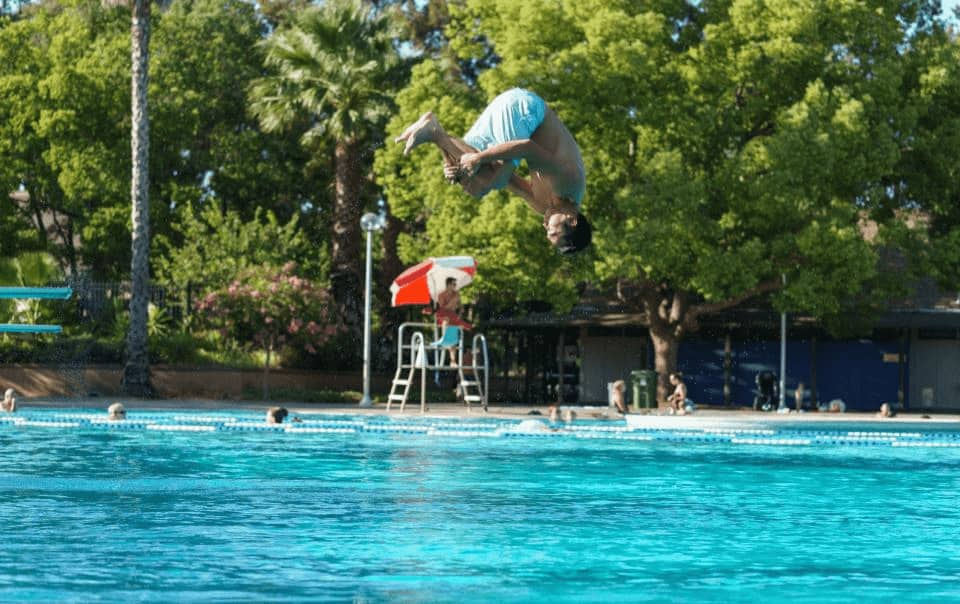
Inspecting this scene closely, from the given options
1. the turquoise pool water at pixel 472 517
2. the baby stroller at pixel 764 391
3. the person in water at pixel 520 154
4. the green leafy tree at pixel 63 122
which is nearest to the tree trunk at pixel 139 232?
the green leafy tree at pixel 63 122

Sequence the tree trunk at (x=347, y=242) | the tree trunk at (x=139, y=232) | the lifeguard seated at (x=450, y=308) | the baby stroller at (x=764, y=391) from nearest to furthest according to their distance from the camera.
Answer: the lifeguard seated at (x=450, y=308)
the tree trunk at (x=139, y=232)
the baby stroller at (x=764, y=391)
the tree trunk at (x=347, y=242)

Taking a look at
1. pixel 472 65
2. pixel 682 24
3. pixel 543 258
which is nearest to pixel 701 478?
pixel 543 258

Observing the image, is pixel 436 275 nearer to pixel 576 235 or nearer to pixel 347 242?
pixel 347 242

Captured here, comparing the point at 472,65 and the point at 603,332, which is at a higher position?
the point at 472,65

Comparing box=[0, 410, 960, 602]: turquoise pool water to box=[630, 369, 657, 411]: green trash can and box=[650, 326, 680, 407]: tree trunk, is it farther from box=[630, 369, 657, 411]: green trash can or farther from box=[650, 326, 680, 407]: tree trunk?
box=[650, 326, 680, 407]: tree trunk

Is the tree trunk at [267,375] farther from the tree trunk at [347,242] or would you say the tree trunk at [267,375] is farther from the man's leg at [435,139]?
the man's leg at [435,139]

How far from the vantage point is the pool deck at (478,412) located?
2561cm

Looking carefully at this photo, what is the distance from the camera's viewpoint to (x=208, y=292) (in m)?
35.0

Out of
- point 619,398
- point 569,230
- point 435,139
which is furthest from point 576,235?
point 619,398

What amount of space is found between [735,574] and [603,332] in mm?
28480

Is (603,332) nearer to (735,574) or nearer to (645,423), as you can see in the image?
(645,423)

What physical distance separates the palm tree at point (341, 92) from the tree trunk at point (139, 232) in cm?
559

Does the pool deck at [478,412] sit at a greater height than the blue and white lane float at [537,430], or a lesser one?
greater

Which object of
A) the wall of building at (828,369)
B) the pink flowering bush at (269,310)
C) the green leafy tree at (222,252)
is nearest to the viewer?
the pink flowering bush at (269,310)
